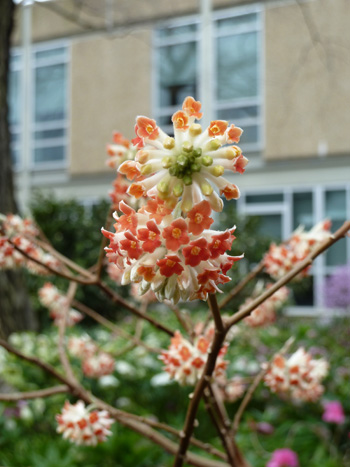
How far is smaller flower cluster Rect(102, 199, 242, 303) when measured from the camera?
591 mm

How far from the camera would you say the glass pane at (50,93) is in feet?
38.6

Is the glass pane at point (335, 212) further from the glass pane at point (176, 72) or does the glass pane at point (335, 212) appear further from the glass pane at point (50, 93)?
the glass pane at point (50, 93)

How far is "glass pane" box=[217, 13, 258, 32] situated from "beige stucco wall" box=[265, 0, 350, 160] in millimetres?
250

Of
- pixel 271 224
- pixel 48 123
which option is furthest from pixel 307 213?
pixel 48 123

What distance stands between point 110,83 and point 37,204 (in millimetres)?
3040

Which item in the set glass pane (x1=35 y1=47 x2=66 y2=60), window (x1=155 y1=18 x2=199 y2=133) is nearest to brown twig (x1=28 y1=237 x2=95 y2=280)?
window (x1=155 y1=18 x2=199 y2=133)

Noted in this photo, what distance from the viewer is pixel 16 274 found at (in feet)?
14.9

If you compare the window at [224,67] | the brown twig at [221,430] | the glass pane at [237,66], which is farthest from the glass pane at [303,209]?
the brown twig at [221,430]

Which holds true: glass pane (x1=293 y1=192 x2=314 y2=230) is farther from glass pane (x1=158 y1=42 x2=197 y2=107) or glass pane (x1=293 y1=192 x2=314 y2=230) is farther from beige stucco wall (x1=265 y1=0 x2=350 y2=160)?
glass pane (x1=158 y1=42 x2=197 y2=107)

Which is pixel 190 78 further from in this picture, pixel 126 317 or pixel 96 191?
pixel 126 317

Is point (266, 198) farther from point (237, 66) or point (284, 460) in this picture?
point (284, 460)

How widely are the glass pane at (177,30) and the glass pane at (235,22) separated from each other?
0.46 m

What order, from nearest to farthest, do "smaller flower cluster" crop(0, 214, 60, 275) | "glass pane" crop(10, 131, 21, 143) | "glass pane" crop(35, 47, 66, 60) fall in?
1. "smaller flower cluster" crop(0, 214, 60, 275)
2. "glass pane" crop(35, 47, 66, 60)
3. "glass pane" crop(10, 131, 21, 143)

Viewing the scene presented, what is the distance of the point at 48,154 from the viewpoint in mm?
12000
